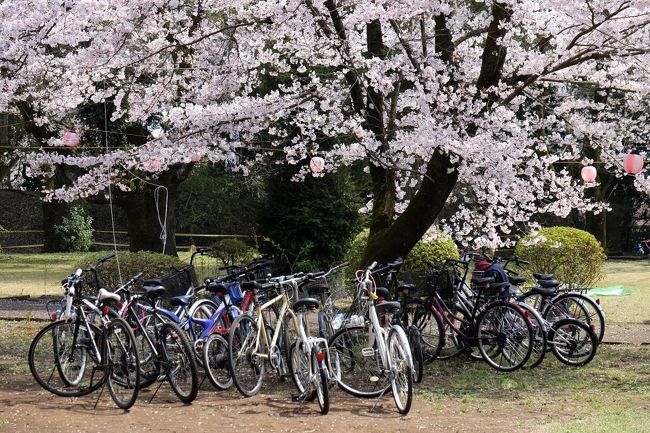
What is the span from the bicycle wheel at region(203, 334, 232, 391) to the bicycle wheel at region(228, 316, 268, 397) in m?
0.09

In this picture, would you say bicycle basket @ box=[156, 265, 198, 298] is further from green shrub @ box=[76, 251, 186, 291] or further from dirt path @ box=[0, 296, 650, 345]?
dirt path @ box=[0, 296, 650, 345]

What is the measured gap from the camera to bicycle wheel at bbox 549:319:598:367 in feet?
27.6

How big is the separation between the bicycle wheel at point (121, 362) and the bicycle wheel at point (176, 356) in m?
0.26

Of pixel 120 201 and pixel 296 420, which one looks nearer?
pixel 296 420

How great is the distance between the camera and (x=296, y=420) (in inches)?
243

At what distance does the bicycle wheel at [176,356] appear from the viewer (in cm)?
666

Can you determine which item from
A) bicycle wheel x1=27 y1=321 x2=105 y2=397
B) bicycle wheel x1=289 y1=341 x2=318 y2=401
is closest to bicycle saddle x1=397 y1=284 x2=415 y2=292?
bicycle wheel x1=289 y1=341 x2=318 y2=401

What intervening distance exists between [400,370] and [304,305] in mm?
1076

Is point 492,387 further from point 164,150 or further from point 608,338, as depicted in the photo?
point 164,150

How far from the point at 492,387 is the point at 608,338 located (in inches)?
137

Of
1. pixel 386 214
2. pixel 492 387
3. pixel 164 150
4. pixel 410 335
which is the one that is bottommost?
pixel 492 387

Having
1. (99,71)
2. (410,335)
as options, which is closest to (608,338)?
(410,335)

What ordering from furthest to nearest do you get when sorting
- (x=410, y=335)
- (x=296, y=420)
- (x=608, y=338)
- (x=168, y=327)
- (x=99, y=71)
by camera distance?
(x=608, y=338)
(x=99, y=71)
(x=410, y=335)
(x=168, y=327)
(x=296, y=420)

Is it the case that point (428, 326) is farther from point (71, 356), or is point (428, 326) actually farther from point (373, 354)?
point (71, 356)
